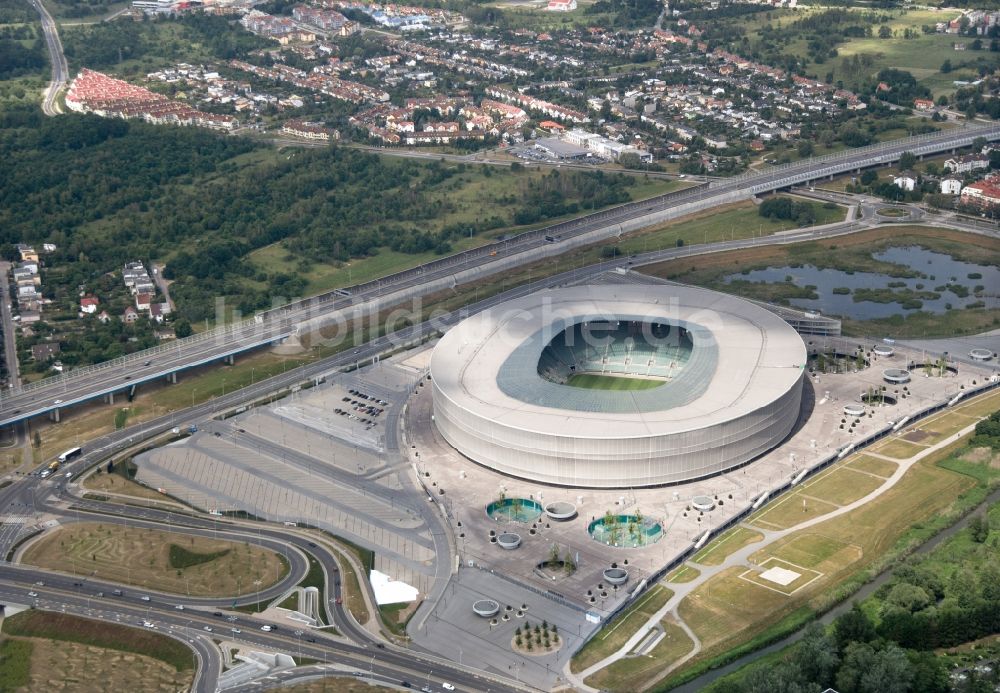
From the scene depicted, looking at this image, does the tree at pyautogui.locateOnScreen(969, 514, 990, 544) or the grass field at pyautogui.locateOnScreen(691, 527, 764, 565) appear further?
the tree at pyautogui.locateOnScreen(969, 514, 990, 544)

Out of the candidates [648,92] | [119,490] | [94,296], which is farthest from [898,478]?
[648,92]

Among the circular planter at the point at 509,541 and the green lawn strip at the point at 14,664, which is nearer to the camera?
the green lawn strip at the point at 14,664

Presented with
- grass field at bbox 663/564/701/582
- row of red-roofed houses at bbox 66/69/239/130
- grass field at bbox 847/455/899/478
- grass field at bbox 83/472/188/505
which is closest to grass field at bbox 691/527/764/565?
grass field at bbox 663/564/701/582

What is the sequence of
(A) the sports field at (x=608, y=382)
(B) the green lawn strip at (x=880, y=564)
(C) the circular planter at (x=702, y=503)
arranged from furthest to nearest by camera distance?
1. (A) the sports field at (x=608, y=382)
2. (C) the circular planter at (x=702, y=503)
3. (B) the green lawn strip at (x=880, y=564)

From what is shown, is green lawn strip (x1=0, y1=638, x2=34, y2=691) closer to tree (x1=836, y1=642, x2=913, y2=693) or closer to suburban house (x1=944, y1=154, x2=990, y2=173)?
tree (x1=836, y1=642, x2=913, y2=693)

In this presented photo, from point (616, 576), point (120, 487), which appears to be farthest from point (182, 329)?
point (616, 576)

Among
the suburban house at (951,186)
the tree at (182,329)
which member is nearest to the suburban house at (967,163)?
the suburban house at (951,186)

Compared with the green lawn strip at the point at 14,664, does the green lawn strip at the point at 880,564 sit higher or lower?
higher

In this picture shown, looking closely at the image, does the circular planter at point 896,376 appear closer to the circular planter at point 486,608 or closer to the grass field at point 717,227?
the grass field at point 717,227
